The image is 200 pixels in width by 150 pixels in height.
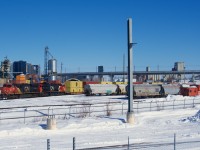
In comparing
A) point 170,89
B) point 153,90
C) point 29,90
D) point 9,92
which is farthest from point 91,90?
point 9,92

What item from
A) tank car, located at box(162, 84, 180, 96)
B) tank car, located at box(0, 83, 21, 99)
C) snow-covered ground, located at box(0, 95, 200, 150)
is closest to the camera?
snow-covered ground, located at box(0, 95, 200, 150)

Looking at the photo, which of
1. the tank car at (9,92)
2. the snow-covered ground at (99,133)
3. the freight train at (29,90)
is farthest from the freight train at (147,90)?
the snow-covered ground at (99,133)

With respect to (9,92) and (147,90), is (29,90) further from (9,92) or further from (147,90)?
(147,90)

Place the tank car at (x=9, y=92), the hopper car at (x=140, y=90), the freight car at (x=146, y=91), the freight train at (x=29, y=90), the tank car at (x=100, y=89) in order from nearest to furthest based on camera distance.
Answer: the tank car at (x=9, y=92)
the freight train at (x=29, y=90)
the freight car at (x=146, y=91)
the hopper car at (x=140, y=90)
the tank car at (x=100, y=89)

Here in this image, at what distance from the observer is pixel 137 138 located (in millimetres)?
19656

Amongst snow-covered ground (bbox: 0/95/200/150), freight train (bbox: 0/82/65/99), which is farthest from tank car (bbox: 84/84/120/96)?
snow-covered ground (bbox: 0/95/200/150)

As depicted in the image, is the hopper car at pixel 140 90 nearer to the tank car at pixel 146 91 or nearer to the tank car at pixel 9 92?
the tank car at pixel 146 91

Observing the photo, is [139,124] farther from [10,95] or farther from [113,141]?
[10,95]

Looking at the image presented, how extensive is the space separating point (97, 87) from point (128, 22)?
5061 centimetres

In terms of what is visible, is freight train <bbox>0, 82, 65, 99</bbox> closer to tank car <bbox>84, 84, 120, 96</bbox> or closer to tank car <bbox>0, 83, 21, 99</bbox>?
tank car <bbox>0, 83, 21, 99</bbox>

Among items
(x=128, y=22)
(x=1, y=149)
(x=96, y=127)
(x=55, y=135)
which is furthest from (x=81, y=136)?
(x=128, y=22)

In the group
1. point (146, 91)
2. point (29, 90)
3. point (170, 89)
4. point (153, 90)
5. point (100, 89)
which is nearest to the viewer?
point (146, 91)

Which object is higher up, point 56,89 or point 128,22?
point 128,22

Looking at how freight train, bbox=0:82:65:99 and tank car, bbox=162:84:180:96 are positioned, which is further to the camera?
tank car, bbox=162:84:180:96
